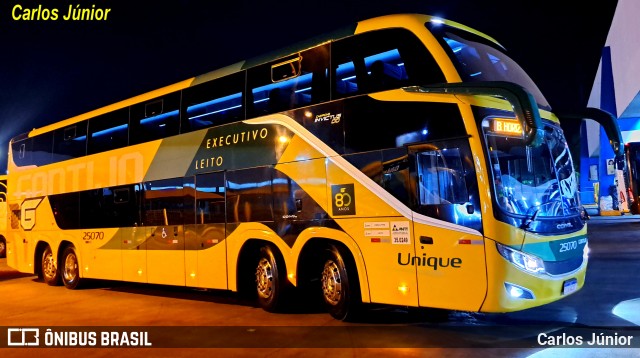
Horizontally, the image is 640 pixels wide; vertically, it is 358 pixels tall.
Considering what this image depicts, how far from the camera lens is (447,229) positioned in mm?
6199

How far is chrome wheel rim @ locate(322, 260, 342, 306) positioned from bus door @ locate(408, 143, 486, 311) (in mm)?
1330

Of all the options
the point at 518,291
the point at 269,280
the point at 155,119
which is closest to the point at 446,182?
the point at 518,291

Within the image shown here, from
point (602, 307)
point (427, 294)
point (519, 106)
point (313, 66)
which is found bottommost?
point (602, 307)

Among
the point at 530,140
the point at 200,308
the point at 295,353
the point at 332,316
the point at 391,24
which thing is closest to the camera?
the point at 530,140

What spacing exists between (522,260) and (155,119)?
7704 mm

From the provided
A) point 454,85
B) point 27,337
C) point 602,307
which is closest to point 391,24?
A: point 454,85

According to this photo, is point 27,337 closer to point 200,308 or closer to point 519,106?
point 200,308

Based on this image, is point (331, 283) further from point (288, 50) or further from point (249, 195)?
point (288, 50)

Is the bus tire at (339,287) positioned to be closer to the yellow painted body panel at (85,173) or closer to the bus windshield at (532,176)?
the bus windshield at (532,176)

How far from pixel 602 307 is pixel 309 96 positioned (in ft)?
18.0

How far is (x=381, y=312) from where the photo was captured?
8141mm

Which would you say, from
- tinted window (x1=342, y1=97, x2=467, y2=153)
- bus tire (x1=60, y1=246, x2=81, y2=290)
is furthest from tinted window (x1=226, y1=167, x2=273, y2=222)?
bus tire (x1=60, y1=246, x2=81, y2=290)

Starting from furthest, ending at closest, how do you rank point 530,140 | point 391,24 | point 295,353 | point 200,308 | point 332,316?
1. point 200,308
2. point 332,316
3. point 391,24
4. point 295,353
5. point 530,140

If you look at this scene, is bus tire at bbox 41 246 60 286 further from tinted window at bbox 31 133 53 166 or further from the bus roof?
the bus roof
